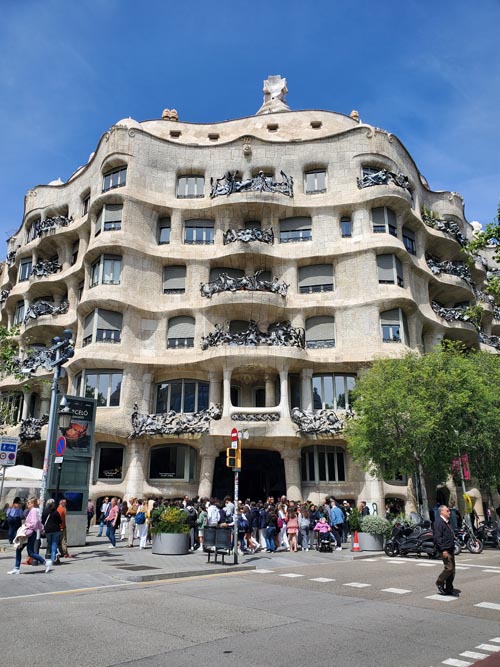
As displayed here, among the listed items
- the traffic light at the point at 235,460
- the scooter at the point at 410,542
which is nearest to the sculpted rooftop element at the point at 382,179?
the scooter at the point at 410,542

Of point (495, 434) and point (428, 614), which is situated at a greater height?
point (495, 434)

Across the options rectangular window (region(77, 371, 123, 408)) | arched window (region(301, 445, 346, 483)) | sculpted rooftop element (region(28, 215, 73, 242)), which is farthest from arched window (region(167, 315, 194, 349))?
sculpted rooftop element (region(28, 215, 73, 242))

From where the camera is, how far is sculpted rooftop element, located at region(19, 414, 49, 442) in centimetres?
3308

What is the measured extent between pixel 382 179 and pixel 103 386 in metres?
20.2

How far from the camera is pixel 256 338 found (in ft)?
101

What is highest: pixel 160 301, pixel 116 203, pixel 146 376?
pixel 116 203

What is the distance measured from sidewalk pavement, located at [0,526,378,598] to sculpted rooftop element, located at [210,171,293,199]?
70.8 feet

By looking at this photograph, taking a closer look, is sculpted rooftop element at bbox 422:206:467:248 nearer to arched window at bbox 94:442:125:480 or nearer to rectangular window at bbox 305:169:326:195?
rectangular window at bbox 305:169:326:195

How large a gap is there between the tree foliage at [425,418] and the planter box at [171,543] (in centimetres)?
1041

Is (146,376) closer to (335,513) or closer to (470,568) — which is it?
(335,513)

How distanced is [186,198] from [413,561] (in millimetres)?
25740

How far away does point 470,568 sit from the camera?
15750mm

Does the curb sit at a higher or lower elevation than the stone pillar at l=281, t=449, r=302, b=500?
lower

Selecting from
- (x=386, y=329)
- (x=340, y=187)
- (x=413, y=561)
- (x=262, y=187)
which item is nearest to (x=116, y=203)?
(x=262, y=187)
